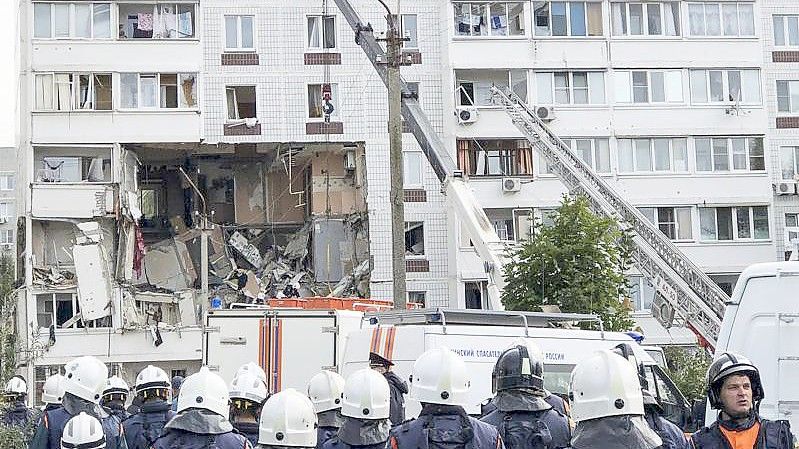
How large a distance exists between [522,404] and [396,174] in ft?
44.3

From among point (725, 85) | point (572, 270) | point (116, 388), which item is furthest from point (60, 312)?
point (116, 388)

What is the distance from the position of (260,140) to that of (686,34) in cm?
1271

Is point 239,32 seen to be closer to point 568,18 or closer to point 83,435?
point 568,18

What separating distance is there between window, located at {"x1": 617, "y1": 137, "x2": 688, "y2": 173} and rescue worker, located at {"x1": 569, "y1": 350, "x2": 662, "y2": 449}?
31.9 m

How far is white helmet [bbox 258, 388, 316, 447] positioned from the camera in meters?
6.81

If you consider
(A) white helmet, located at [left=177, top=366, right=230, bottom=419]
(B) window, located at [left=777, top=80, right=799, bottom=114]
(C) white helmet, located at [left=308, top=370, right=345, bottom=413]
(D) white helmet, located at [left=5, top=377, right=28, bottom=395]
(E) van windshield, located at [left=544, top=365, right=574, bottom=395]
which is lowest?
(D) white helmet, located at [left=5, top=377, right=28, bottom=395]

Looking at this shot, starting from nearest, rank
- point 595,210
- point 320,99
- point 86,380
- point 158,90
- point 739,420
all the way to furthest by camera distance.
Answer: point 739,420
point 86,380
point 595,210
point 158,90
point 320,99

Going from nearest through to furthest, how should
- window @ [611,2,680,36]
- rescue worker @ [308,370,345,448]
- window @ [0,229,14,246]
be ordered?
rescue worker @ [308,370,345,448], window @ [611,2,680,36], window @ [0,229,14,246]

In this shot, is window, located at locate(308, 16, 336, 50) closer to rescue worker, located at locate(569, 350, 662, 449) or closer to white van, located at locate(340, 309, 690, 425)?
white van, located at locate(340, 309, 690, 425)

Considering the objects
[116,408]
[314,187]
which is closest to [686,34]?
[314,187]

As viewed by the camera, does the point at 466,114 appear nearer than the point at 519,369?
No

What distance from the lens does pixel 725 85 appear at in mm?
37156

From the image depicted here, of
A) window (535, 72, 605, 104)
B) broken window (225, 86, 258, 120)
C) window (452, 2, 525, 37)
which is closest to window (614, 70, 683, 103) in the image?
window (535, 72, 605, 104)

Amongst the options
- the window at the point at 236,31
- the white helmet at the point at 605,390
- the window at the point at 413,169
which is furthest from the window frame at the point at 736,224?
the white helmet at the point at 605,390
